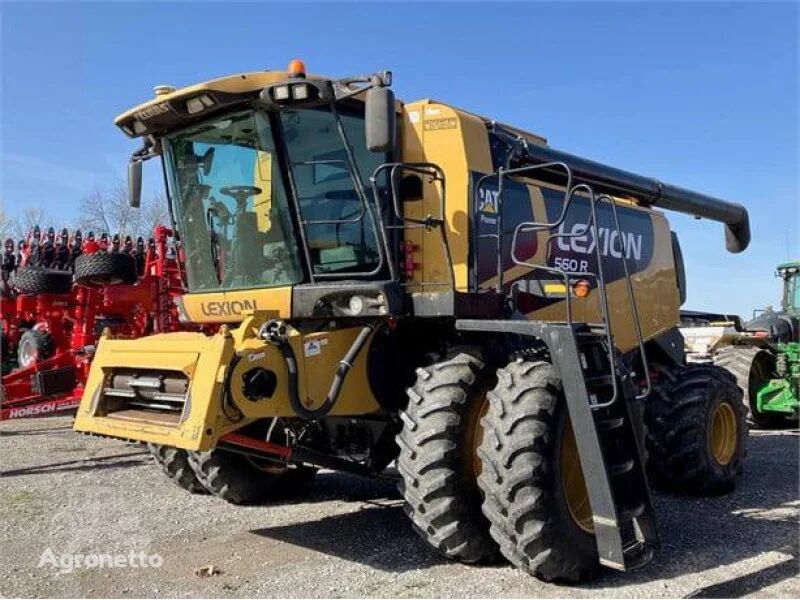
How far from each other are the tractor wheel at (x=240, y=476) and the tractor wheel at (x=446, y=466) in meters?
1.88

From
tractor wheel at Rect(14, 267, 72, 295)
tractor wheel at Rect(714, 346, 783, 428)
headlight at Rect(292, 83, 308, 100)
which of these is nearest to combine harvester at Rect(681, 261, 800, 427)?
tractor wheel at Rect(714, 346, 783, 428)

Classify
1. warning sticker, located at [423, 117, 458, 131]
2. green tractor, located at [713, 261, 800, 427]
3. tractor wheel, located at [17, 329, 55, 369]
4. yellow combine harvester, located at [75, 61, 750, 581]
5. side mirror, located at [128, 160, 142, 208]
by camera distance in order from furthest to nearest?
1. tractor wheel, located at [17, 329, 55, 369]
2. green tractor, located at [713, 261, 800, 427]
3. side mirror, located at [128, 160, 142, 208]
4. warning sticker, located at [423, 117, 458, 131]
5. yellow combine harvester, located at [75, 61, 750, 581]

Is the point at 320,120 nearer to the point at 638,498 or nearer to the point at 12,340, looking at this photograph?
the point at 638,498

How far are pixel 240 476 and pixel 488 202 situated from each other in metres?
2.74

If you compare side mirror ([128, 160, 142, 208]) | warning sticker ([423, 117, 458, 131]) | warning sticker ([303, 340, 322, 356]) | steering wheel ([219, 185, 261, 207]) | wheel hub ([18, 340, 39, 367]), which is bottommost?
wheel hub ([18, 340, 39, 367])

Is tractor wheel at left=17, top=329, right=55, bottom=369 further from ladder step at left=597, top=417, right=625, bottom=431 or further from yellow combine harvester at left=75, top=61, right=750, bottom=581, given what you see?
ladder step at left=597, top=417, right=625, bottom=431

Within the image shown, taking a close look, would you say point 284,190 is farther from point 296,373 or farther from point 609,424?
point 609,424

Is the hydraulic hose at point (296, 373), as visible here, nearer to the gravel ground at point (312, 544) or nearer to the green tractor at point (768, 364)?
the gravel ground at point (312, 544)

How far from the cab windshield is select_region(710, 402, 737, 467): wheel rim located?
3.62m

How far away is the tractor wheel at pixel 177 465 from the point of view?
6.11 meters

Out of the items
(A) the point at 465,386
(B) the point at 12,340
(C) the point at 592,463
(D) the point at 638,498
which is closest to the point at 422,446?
(A) the point at 465,386

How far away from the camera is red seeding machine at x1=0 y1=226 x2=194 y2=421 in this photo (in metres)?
8.66

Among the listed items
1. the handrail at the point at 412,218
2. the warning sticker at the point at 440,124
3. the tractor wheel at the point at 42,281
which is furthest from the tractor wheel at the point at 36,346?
Result: the warning sticker at the point at 440,124

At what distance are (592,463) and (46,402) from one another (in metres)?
7.16
